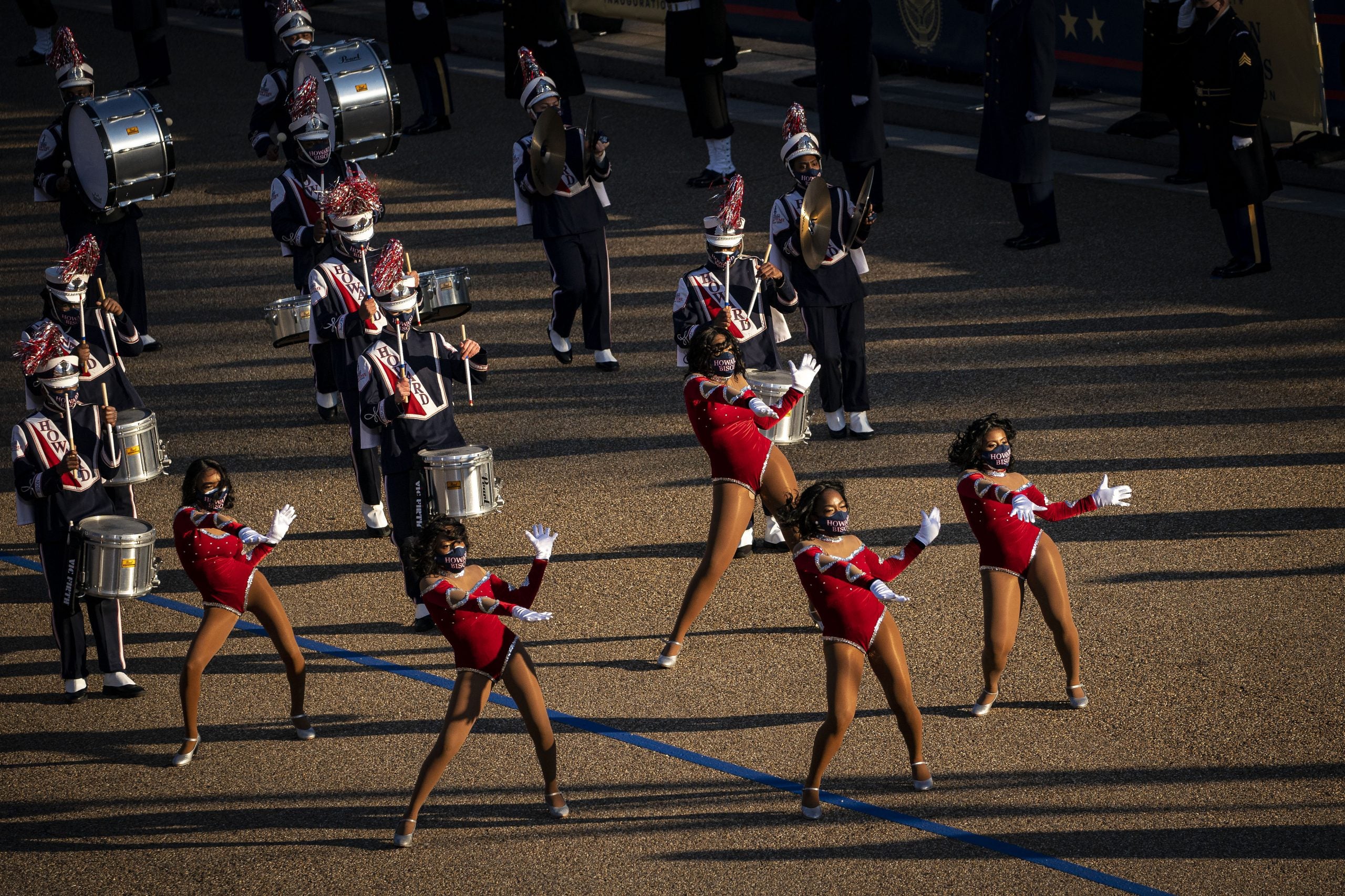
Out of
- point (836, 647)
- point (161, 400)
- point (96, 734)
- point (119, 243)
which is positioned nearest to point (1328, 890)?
point (836, 647)

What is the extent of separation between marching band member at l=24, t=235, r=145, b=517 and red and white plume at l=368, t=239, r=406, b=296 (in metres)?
1.75

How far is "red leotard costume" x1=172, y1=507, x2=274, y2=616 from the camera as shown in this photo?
25.4ft

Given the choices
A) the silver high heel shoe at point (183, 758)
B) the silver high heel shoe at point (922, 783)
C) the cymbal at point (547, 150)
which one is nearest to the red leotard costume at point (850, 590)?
the silver high heel shoe at point (922, 783)

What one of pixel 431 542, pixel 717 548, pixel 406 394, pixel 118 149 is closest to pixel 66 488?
pixel 406 394

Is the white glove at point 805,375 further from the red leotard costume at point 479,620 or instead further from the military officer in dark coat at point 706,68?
the military officer in dark coat at point 706,68

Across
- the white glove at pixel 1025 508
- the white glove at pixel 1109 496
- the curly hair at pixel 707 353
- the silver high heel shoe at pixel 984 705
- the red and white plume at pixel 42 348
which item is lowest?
the silver high heel shoe at pixel 984 705

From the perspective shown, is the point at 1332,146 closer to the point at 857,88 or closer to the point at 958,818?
the point at 857,88

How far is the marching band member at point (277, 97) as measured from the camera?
13617 mm

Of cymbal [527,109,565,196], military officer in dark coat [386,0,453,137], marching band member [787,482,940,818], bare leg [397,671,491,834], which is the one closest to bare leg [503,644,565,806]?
bare leg [397,671,491,834]

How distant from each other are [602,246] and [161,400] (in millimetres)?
3742

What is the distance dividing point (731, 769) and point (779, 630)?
140 cm

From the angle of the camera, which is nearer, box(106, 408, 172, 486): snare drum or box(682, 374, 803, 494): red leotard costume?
box(682, 374, 803, 494): red leotard costume

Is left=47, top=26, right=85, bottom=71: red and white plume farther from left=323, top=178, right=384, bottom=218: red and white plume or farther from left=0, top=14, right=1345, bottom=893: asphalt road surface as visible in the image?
left=323, top=178, right=384, bottom=218: red and white plume

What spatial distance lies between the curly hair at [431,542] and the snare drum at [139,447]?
3.05 m
